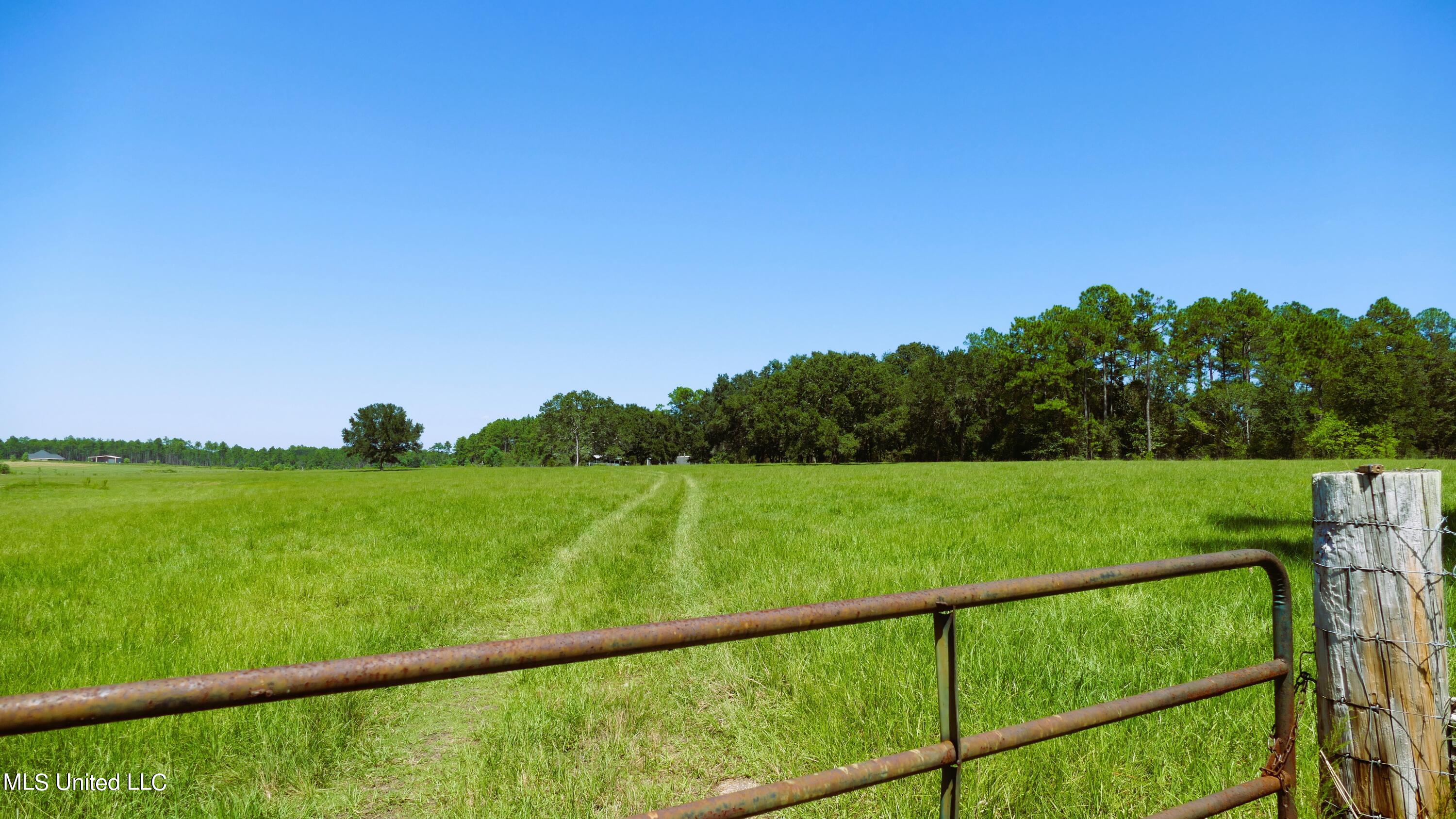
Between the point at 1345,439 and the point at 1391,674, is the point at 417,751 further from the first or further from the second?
the point at 1345,439

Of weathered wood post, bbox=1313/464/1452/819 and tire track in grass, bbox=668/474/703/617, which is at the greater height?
weathered wood post, bbox=1313/464/1452/819

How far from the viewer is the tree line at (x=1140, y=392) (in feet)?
191

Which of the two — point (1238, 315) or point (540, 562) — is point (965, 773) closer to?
point (540, 562)

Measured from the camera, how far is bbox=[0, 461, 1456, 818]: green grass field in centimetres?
365

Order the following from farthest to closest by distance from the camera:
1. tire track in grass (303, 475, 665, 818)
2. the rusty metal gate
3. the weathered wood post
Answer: tire track in grass (303, 475, 665, 818)
the weathered wood post
the rusty metal gate

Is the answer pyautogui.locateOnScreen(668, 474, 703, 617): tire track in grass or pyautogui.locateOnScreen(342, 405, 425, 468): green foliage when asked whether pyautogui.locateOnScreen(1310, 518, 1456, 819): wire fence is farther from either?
pyautogui.locateOnScreen(342, 405, 425, 468): green foliage

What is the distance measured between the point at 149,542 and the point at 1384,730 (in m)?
18.0

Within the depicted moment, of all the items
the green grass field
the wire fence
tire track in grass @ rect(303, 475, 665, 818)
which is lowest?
tire track in grass @ rect(303, 475, 665, 818)

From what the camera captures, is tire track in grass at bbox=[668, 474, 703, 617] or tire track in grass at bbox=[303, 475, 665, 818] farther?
tire track in grass at bbox=[668, 474, 703, 617]

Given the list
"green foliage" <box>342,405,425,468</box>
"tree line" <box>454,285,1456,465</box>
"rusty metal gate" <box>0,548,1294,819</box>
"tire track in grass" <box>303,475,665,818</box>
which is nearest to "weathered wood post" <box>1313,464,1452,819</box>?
"rusty metal gate" <box>0,548,1294,819</box>

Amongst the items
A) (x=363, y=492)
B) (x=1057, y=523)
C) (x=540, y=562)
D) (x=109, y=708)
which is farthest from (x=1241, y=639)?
(x=363, y=492)

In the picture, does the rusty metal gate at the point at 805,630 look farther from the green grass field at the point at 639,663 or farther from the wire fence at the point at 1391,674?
the green grass field at the point at 639,663

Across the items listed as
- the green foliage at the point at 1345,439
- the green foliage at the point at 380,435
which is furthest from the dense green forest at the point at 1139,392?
the green foliage at the point at 380,435

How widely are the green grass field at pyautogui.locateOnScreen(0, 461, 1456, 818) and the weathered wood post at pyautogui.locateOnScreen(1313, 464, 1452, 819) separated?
820 millimetres
